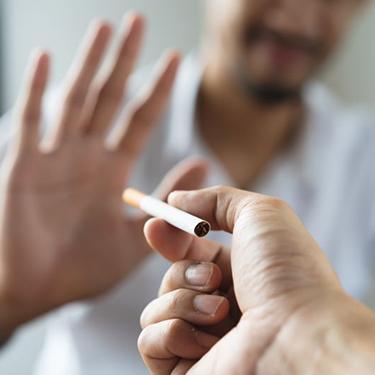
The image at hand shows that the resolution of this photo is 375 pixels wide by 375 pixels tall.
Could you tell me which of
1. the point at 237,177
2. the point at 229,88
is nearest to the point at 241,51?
the point at 229,88

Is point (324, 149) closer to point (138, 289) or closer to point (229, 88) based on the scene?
point (229, 88)

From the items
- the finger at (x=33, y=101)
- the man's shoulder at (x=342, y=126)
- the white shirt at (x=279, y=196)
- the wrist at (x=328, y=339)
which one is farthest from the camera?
the man's shoulder at (x=342, y=126)

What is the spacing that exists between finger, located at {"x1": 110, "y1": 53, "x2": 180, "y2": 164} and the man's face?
8.1 inches

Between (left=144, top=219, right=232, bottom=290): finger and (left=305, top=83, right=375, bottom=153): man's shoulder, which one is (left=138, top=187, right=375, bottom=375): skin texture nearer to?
(left=144, top=219, right=232, bottom=290): finger

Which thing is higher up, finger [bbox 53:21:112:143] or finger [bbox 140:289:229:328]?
finger [bbox 53:21:112:143]

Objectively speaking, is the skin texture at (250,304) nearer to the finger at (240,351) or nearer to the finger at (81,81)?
the finger at (240,351)

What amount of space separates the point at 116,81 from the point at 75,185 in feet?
0.30

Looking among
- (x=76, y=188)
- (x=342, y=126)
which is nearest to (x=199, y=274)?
(x=76, y=188)

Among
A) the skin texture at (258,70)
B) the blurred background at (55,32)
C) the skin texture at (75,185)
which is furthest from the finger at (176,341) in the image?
the blurred background at (55,32)

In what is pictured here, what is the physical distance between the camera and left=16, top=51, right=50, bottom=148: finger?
42cm

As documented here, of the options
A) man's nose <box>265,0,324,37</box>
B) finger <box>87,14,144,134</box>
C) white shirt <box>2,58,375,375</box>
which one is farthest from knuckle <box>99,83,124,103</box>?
man's nose <box>265,0,324,37</box>

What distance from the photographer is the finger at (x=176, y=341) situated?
0.25 metres

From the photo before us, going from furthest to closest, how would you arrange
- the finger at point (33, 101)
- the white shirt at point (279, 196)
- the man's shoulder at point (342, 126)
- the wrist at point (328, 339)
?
the man's shoulder at point (342, 126) < the white shirt at point (279, 196) < the finger at point (33, 101) < the wrist at point (328, 339)

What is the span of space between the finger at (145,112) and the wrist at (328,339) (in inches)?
10.9
